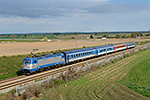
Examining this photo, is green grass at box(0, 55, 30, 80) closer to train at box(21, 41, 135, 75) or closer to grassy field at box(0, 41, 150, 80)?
grassy field at box(0, 41, 150, 80)

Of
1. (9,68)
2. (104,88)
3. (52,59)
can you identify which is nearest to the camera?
(104,88)

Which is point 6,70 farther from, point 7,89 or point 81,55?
point 81,55

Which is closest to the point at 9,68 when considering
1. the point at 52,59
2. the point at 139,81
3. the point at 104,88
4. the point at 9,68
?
the point at 9,68

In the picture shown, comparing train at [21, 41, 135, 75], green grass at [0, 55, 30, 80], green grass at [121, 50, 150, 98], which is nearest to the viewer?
green grass at [121, 50, 150, 98]

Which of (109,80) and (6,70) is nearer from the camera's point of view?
(109,80)

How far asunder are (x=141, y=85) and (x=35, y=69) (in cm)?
1825

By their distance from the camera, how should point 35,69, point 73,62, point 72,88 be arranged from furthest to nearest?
point 73,62, point 35,69, point 72,88

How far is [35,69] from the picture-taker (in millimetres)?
29453

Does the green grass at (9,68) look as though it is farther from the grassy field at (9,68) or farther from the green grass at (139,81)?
the green grass at (139,81)

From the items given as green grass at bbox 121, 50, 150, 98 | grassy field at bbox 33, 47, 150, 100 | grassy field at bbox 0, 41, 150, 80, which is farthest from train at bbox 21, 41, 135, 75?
green grass at bbox 121, 50, 150, 98

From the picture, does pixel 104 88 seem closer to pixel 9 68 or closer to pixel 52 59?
pixel 52 59

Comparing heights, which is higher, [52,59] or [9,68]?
[52,59]

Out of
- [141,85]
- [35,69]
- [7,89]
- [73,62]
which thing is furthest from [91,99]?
[73,62]

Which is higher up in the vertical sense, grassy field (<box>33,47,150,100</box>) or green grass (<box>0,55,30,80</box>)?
green grass (<box>0,55,30,80</box>)
